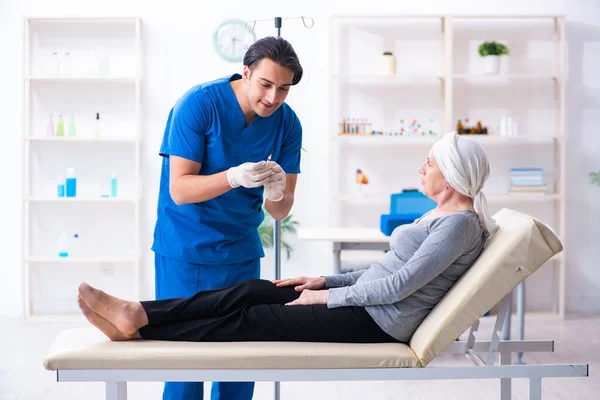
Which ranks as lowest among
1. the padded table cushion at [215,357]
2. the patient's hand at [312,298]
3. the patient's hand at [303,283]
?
the padded table cushion at [215,357]

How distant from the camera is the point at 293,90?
438cm

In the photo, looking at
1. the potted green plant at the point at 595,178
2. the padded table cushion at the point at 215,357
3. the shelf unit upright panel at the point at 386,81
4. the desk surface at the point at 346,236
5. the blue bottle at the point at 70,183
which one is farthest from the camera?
the shelf unit upright panel at the point at 386,81

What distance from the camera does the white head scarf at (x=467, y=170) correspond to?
1896mm

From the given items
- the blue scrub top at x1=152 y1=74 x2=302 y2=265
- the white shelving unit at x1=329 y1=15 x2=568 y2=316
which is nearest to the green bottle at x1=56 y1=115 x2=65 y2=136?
the white shelving unit at x1=329 y1=15 x2=568 y2=316

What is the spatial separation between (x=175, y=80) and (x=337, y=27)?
1080 millimetres

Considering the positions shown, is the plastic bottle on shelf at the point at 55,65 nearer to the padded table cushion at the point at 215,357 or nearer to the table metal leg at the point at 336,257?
the table metal leg at the point at 336,257

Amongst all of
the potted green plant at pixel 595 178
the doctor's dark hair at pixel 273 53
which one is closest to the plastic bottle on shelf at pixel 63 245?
the doctor's dark hair at pixel 273 53

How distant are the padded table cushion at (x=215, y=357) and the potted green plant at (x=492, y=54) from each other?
116 inches

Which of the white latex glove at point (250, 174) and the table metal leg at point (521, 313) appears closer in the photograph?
the white latex glove at point (250, 174)

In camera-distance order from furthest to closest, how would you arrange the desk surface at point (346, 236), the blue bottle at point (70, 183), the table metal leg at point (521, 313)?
the blue bottle at point (70, 183) → the desk surface at point (346, 236) → the table metal leg at point (521, 313)

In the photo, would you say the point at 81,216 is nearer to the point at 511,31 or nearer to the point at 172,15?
the point at 172,15

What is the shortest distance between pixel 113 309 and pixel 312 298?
1.73 feet

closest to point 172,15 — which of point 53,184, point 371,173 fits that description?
point 53,184

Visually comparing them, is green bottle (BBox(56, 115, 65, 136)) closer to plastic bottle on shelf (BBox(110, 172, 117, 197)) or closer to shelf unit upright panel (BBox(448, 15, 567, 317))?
plastic bottle on shelf (BBox(110, 172, 117, 197))
